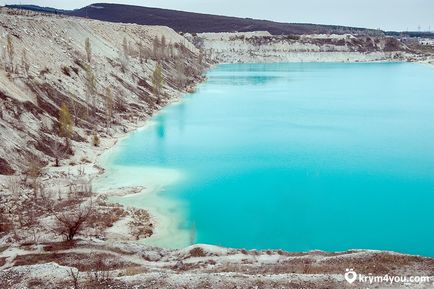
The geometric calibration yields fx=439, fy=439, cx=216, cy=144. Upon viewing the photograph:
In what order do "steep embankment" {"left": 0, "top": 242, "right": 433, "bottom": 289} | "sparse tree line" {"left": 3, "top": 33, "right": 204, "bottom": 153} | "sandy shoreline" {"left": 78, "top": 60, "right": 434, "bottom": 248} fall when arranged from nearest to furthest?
"steep embankment" {"left": 0, "top": 242, "right": 433, "bottom": 289}
"sandy shoreline" {"left": 78, "top": 60, "right": 434, "bottom": 248}
"sparse tree line" {"left": 3, "top": 33, "right": 204, "bottom": 153}

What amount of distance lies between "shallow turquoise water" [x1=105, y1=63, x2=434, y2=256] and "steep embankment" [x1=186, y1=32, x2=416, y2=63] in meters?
74.5

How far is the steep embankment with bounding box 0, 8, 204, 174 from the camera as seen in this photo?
2820 cm

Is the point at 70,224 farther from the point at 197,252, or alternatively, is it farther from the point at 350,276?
the point at 350,276

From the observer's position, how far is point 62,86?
37.7 metres

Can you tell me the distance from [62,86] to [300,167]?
847 inches

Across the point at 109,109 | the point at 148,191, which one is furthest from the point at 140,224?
the point at 109,109

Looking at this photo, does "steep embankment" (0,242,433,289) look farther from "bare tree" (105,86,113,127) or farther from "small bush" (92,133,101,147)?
"bare tree" (105,86,113,127)

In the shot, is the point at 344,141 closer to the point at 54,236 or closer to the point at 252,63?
the point at 54,236

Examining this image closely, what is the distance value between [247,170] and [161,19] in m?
177

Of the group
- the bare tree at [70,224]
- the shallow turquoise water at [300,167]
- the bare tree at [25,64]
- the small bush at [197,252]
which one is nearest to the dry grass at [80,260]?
the bare tree at [70,224]

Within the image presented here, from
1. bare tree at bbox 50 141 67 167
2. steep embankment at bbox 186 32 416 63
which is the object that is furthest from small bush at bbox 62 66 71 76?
steep embankment at bbox 186 32 416 63

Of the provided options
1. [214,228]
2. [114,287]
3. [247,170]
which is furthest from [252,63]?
Answer: [114,287]

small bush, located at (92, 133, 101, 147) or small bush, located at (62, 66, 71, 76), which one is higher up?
small bush, located at (62, 66, 71, 76)

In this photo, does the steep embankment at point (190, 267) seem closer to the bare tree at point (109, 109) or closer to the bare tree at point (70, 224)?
the bare tree at point (70, 224)
